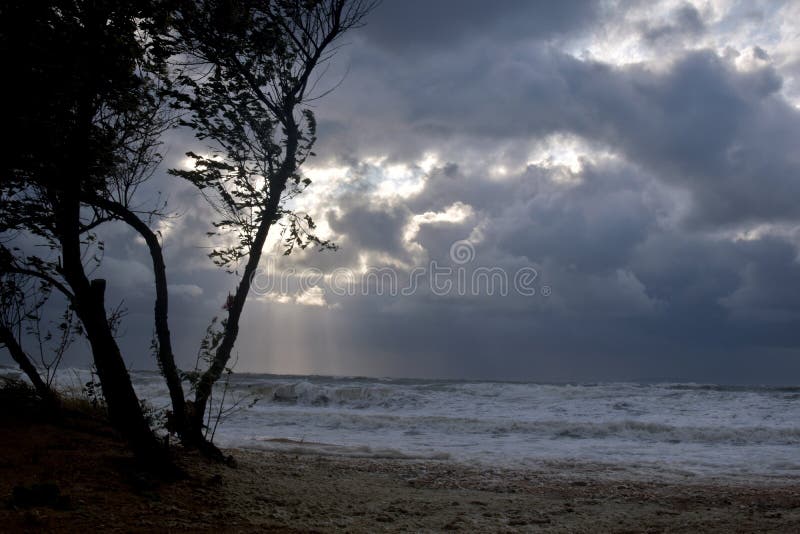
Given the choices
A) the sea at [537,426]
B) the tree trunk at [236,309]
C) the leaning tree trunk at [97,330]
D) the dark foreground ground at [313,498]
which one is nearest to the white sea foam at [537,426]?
the sea at [537,426]

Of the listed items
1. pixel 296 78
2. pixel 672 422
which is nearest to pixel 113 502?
pixel 296 78

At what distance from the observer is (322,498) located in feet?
23.0

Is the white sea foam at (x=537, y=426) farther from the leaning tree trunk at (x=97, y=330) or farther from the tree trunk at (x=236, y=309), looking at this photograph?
the leaning tree trunk at (x=97, y=330)

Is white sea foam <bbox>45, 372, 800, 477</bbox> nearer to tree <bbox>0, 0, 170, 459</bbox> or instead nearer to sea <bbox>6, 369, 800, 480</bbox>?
sea <bbox>6, 369, 800, 480</bbox>

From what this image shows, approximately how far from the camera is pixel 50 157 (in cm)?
605

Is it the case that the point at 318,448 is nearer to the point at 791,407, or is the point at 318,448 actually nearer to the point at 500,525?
the point at 500,525

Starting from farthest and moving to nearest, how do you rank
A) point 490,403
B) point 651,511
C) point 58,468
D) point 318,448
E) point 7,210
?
point 490,403, point 318,448, point 651,511, point 7,210, point 58,468

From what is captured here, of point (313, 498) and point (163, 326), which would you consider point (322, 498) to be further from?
point (163, 326)

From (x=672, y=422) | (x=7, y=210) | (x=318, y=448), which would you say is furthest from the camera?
(x=672, y=422)

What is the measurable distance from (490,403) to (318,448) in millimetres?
13760

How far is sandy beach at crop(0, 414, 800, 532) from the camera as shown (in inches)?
204

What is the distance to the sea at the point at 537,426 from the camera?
1273cm

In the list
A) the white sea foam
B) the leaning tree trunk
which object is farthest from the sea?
the leaning tree trunk

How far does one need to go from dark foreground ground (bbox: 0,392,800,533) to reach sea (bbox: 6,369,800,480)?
1127mm
